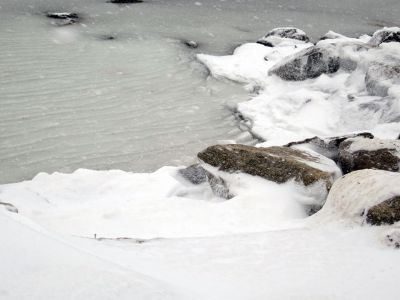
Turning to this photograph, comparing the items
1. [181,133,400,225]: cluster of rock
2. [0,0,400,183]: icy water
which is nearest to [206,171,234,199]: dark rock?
[181,133,400,225]: cluster of rock

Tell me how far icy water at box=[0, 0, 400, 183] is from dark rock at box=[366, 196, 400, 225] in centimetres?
345

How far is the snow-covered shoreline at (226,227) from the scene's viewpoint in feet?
7.06

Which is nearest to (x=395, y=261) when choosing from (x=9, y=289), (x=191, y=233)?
(x=191, y=233)

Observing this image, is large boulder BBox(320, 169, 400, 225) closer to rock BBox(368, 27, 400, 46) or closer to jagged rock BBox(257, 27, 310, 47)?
rock BBox(368, 27, 400, 46)

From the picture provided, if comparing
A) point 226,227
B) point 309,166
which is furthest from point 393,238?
point 309,166

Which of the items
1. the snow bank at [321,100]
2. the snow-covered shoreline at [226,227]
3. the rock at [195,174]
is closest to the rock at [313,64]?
the snow bank at [321,100]

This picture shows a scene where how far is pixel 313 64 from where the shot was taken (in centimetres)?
986

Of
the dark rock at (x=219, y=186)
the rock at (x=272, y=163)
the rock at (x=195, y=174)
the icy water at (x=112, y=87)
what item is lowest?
the icy water at (x=112, y=87)

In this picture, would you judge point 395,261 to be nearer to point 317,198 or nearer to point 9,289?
point 317,198

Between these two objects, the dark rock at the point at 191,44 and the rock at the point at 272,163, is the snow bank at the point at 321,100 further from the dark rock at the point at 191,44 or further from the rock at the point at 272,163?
the rock at the point at 272,163

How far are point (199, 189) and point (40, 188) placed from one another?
6.40 ft

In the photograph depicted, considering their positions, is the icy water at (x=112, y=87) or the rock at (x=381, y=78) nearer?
the icy water at (x=112, y=87)

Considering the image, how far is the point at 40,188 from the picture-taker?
5.48 m

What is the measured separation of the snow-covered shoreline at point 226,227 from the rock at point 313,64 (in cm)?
148
